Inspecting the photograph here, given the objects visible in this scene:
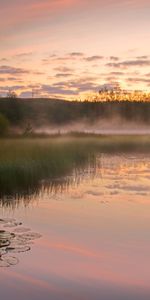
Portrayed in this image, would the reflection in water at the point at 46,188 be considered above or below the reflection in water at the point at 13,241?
above

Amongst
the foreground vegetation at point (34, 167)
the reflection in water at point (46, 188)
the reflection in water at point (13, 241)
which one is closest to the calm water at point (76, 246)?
the reflection in water at point (13, 241)

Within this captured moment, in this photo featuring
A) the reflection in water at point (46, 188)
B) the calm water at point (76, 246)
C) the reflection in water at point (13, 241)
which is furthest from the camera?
the reflection in water at point (46, 188)

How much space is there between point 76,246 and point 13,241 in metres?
1.21

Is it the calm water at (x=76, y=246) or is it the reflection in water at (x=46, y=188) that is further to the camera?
the reflection in water at (x=46, y=188)

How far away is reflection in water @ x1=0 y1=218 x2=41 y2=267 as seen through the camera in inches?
357

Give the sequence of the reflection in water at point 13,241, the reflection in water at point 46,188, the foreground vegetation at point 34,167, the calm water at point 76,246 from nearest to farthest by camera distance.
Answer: the calm water at point 76,246 → the reflection in water at point 13,241 → the reflection in water at point 46,188 → the foreground vegetation at point 34,167

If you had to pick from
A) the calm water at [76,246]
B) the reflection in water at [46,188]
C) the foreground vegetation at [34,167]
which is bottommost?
the calm water at [76,246]

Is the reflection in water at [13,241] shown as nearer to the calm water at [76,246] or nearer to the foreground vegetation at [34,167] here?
the calm water at [76,246]

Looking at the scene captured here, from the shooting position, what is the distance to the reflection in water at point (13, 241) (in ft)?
29.7

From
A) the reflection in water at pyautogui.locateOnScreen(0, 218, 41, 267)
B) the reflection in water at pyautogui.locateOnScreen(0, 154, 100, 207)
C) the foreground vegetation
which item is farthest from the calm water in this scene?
the foreground vegetation

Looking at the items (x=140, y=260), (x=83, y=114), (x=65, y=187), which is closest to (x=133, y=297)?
(x=140, y=260)

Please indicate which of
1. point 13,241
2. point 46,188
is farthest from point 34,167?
point 13,241

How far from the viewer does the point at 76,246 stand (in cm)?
1015

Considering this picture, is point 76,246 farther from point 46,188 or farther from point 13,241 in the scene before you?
point 46,188
